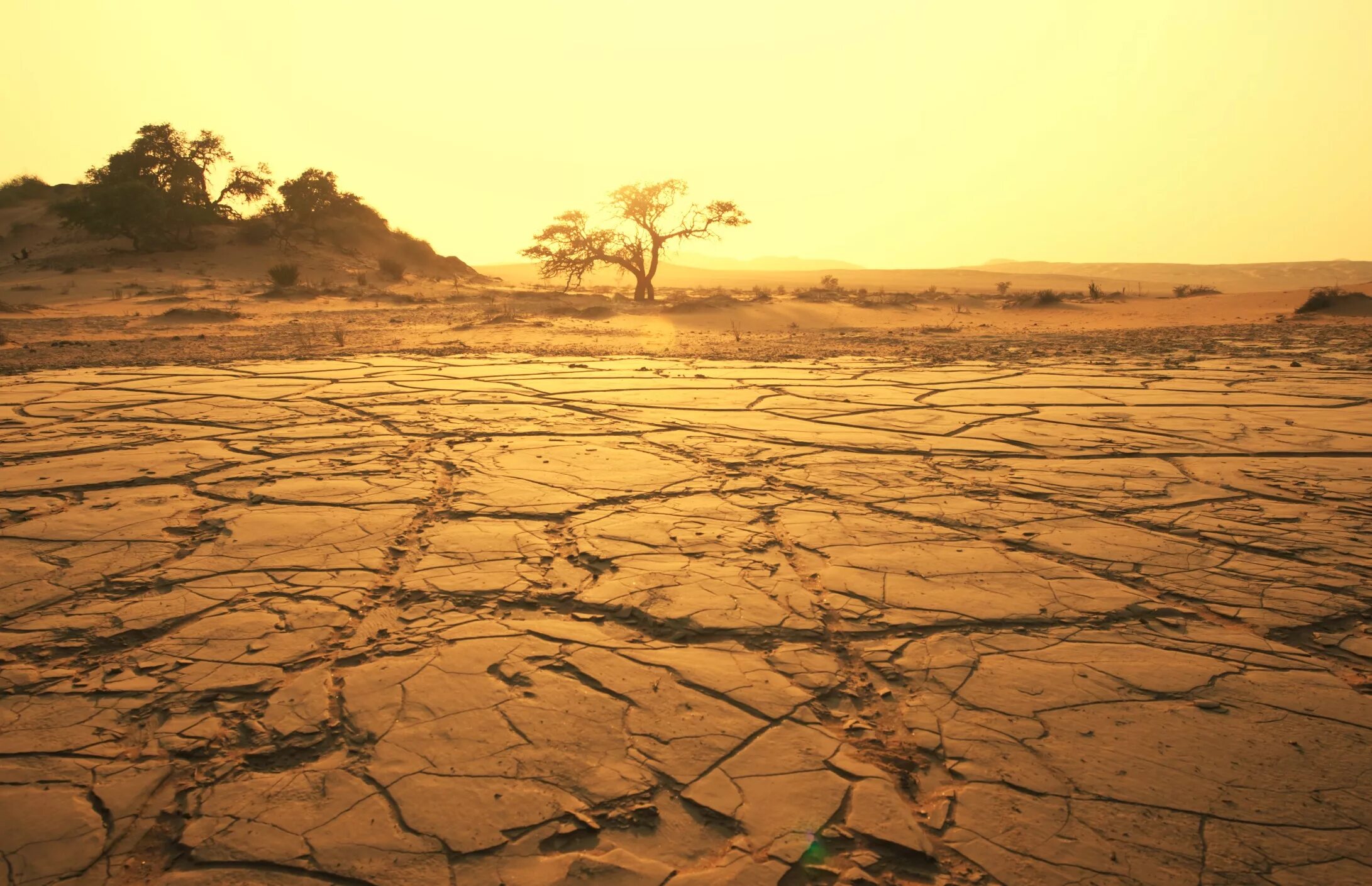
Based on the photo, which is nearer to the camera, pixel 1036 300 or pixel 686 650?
pixel 686 650

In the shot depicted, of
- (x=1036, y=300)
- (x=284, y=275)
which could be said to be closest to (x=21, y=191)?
(x=284, y=275)

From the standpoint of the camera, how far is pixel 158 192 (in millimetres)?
23469

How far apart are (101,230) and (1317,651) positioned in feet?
95.6

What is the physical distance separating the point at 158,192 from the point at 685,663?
27.7 m

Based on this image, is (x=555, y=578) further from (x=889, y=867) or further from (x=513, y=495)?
(x=889, y=867)

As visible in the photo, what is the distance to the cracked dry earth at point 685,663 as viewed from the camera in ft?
5.21

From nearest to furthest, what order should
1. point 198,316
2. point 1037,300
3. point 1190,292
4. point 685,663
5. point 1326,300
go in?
1. point 685,663
2. point 198,316
3. point 1326,300
4. point 1037,300
5. point 1190,292

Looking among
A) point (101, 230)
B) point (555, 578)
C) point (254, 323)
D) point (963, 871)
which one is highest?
point (101, 230)

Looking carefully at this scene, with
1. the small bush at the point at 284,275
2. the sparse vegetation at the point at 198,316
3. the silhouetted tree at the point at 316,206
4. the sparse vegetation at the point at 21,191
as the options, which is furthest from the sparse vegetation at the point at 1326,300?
the sparse vegetation at the point at 21,191

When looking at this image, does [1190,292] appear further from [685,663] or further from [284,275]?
[685,663]

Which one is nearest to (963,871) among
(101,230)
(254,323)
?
(254,323)

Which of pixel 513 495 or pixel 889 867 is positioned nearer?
pixel 889 867

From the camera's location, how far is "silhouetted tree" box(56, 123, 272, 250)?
23.1 meters

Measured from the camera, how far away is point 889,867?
1.52m
